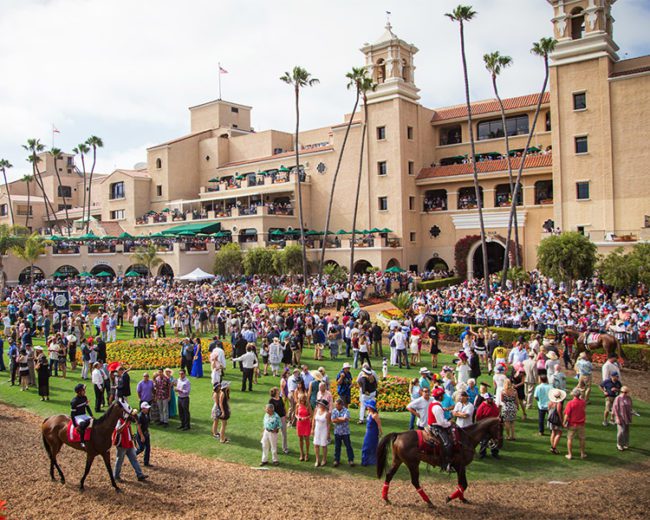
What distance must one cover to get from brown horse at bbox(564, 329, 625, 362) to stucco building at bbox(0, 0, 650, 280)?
14932 millimetres

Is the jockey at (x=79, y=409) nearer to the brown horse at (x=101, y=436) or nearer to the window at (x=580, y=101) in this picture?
the brown horse at (x=101, y=436)

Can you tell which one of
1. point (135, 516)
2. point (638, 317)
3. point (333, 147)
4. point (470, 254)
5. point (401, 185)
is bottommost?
point (135, 516)

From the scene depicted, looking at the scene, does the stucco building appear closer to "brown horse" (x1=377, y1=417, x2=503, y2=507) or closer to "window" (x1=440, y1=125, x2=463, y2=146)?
"window" (x1=440, y1=125, x2=463, y2=146)

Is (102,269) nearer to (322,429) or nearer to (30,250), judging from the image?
(30,250)

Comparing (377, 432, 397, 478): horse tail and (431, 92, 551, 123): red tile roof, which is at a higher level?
(431, 92, 551, 123): red tile roof

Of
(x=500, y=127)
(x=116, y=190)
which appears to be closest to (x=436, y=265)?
(x=500, y=127)

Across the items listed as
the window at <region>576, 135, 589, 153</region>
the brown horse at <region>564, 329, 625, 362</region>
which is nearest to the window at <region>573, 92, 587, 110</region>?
the window at <region>576, 135, 589, 153</region>

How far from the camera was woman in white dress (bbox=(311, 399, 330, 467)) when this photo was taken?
10.8 m

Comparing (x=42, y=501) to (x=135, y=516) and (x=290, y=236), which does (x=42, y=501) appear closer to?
(x=135, y=516)

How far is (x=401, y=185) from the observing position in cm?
4278

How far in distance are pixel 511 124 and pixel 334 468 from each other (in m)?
38.4

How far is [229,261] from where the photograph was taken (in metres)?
43.3

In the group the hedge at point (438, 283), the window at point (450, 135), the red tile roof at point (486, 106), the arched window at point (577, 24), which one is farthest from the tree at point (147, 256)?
the arched window at point (577, 24)

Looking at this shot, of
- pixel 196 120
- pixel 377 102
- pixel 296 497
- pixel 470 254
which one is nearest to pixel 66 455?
pixel 296 497
